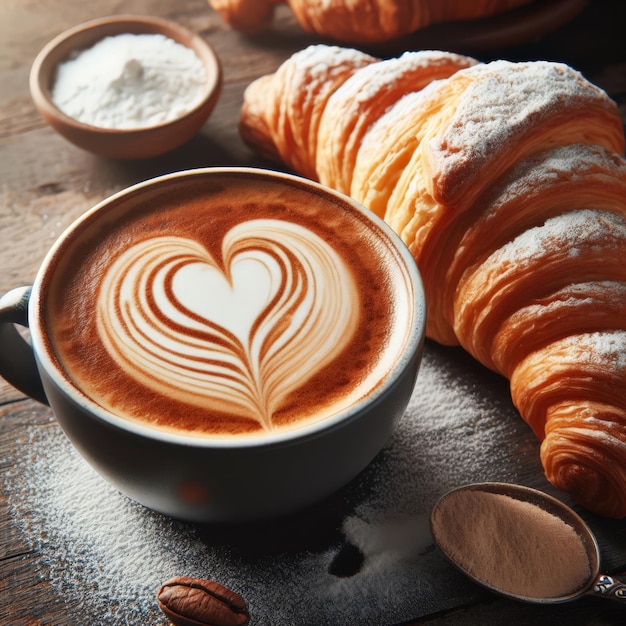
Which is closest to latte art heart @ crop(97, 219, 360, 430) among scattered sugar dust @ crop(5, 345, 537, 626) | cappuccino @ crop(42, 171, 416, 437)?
cappuccino @ crop(42, 171, 416, 437)

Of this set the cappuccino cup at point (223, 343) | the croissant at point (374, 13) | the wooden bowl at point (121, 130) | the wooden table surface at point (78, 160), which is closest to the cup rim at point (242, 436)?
the cappuccino cup at point (223, 343)

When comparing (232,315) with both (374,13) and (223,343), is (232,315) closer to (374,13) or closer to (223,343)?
(223,343)

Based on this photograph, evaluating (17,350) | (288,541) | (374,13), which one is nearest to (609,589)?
(288,541)

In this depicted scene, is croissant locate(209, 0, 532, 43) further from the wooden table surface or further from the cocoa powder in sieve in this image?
Answer: the cocoa powder in sieve

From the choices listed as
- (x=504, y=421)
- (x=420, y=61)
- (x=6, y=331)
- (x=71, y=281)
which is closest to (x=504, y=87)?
(x=420, y=61)

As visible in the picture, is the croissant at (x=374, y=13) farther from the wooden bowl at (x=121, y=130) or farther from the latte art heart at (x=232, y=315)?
the latte art heart at (x=232, y=315)

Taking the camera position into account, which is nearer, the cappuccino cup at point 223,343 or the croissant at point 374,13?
the cappuccino cup at point 223,343
